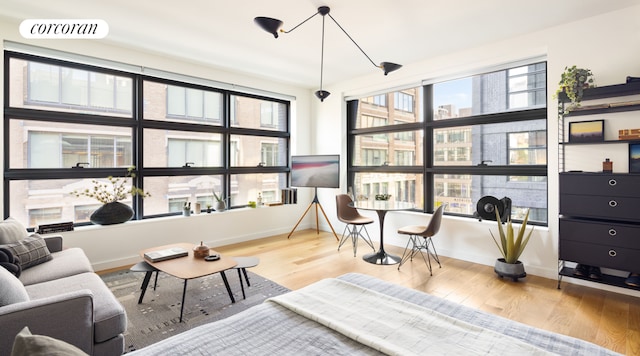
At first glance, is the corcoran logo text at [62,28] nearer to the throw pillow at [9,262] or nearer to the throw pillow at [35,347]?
the throw pillow at [9,262]

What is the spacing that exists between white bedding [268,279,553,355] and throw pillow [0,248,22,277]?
6.60 ft

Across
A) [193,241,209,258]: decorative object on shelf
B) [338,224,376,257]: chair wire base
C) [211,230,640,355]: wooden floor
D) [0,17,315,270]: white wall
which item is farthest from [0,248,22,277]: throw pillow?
[338,224,376,257]: chair wire base

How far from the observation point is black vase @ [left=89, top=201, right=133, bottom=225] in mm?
3818

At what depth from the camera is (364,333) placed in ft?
4.39

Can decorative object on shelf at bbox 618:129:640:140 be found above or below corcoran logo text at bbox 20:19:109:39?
below

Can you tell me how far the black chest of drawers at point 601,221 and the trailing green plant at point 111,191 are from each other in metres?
4.84

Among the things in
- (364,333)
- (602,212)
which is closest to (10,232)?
(364,333)

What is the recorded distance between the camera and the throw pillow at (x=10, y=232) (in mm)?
2545

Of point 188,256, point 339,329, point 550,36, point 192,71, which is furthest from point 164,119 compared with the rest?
point 550,36

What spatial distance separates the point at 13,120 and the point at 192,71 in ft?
6.83

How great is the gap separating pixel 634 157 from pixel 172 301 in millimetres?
4460

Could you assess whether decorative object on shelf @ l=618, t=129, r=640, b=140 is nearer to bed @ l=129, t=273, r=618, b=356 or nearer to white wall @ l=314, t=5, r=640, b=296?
white wall @ l=314, t=5, r=640, b=296

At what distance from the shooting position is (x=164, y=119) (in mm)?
4520

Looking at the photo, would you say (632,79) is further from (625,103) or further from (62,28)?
(62,28)
